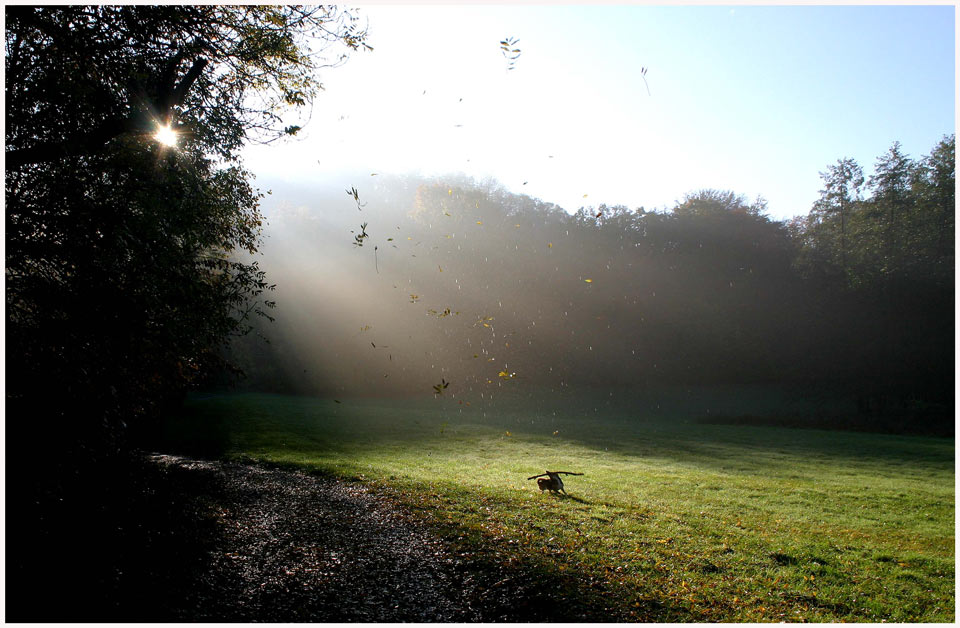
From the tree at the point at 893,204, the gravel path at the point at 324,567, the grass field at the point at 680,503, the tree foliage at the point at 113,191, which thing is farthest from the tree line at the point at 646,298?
the gravel path at the point at 324,567

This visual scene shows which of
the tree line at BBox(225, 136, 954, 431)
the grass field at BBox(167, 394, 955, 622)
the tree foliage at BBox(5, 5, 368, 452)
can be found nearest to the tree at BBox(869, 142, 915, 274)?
the tree line at BBox(225, 136, 954, 431)

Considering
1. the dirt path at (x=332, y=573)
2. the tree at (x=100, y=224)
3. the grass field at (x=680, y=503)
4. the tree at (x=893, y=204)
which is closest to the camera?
the dirt path at (x=332, y=573)

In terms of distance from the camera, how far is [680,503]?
11555mm

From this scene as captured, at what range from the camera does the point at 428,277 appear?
154 ft

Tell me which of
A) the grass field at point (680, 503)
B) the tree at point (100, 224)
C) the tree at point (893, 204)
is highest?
the tree at point (893, 204)

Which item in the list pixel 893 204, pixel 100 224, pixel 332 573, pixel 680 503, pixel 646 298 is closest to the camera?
pixel 332 573

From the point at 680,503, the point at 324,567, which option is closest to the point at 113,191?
the point at 324,567

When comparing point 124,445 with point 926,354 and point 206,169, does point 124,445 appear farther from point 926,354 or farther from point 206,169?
point 926,354

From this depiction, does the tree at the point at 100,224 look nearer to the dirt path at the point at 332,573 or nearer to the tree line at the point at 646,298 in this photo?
the dirt path at the point at 332,573

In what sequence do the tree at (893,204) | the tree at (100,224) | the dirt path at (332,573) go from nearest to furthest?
the dirt path at (332,573) < the tree at (100,224) < the tree at (893,204)

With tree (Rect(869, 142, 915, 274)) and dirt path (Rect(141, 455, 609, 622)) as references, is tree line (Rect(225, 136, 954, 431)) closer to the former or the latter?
tree (Rect(869, 142, 915, 274))

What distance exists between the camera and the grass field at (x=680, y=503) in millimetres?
6762

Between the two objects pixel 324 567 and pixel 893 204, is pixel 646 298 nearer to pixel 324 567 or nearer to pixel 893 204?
pixel 893 204

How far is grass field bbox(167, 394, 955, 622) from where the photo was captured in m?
6.76
